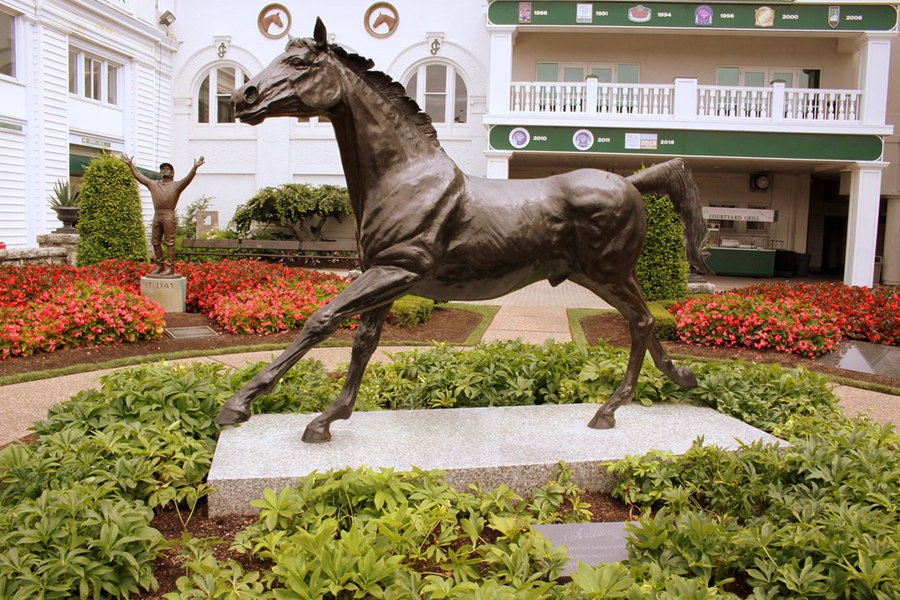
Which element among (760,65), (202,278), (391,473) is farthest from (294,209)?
(391,473)

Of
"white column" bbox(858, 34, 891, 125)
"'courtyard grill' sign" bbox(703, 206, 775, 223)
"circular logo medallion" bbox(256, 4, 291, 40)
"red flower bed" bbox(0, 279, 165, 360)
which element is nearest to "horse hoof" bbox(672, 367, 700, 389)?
"red flower bed" bbox(0, 279, 165, 360)

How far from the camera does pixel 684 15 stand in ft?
62.2

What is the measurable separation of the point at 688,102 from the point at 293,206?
40.5 feet

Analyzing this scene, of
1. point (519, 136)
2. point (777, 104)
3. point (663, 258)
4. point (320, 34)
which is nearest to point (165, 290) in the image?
point (663, 258)

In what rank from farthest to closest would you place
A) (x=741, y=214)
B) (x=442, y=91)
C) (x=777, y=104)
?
(x=442, y=91) → (x=741, y=214) → (x=777, y=104)

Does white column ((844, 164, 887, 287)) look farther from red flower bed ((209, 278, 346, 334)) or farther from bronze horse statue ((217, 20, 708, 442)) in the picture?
bronze horse statue ((217, 20, 708, 442))

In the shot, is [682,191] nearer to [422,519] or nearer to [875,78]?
[422,519]

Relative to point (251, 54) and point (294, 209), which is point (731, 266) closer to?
point (294, 209)

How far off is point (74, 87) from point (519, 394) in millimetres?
21631

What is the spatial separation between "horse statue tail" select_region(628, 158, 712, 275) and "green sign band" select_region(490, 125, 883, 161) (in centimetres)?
1434

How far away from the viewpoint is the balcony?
18.4m

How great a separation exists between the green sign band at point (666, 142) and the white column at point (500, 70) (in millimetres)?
724

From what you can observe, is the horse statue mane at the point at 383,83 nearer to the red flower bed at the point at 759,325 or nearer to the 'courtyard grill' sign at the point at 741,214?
the red flower bed at the point at 759,325

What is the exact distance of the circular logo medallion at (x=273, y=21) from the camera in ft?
75.8
